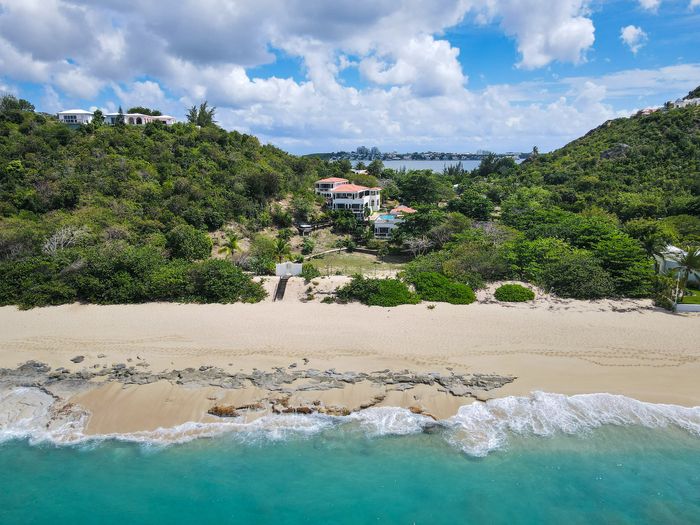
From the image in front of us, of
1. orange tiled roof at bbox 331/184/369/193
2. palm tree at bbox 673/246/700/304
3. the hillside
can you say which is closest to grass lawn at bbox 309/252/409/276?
orange tiled roof at bbox 331/184/369/193

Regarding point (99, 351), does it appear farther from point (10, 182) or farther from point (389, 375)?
point (10, 182)

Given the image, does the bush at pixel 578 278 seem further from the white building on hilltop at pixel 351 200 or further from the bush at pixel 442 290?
the white building on hilltop at pixel 351 200

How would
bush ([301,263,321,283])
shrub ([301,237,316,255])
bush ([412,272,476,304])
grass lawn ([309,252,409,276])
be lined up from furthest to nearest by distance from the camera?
1. shrub ([301,237,316,255])
2. grass lawn ([309,252,409,276])
3. bush ([301,263,321,283])
4. bush ([412,272,476,304])

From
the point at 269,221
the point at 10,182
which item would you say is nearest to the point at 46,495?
the point at 269,221

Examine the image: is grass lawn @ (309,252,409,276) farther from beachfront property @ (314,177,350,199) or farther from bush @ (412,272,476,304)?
beachfront property @ (314,177,350,199)

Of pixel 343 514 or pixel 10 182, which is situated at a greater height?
pixel 10 182

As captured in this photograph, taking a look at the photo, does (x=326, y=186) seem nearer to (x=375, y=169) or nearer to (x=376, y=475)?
(x=375, y=169)

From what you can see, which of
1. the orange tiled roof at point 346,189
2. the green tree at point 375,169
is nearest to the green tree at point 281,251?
the orange tiled roof at point 346,189
